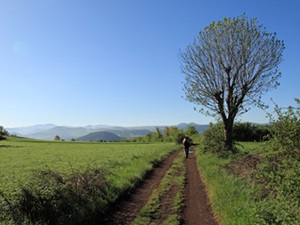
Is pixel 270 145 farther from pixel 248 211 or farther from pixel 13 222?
pixel 13 222

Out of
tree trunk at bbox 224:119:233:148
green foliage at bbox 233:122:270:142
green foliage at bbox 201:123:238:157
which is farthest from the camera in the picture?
green foliage at bbox 233:122:270:142

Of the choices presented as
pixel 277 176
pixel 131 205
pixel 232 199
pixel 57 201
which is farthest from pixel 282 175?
pixel 57 201

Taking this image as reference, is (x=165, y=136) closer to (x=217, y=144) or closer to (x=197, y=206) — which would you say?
(x=217, y=144)

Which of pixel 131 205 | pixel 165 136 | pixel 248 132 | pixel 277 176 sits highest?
pixel 248 132

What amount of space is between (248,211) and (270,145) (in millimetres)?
2748

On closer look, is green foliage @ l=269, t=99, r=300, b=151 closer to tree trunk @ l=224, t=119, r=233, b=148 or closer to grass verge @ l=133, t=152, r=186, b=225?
grass verge @ l=133, t=152, r=186, b=225

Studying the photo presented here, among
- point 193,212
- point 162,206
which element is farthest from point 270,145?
point 162,206

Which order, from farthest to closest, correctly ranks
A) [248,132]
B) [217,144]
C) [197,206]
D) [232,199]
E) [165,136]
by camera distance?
[165,136]
[248,132]
[217,144]
[197,206]
[232,199]

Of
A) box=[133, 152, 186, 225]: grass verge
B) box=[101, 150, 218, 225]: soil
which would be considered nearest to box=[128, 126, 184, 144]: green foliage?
box=[133, 152, 186, 225]: grass verge

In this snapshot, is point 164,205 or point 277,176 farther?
point 164,205

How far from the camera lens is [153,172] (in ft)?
63.4

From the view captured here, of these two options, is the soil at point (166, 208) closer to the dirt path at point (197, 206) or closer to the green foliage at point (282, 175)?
the dirt path at point (197, 206)

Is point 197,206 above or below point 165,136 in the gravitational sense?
below

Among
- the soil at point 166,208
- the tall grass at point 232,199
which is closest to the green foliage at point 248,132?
the soil at point 166,208
